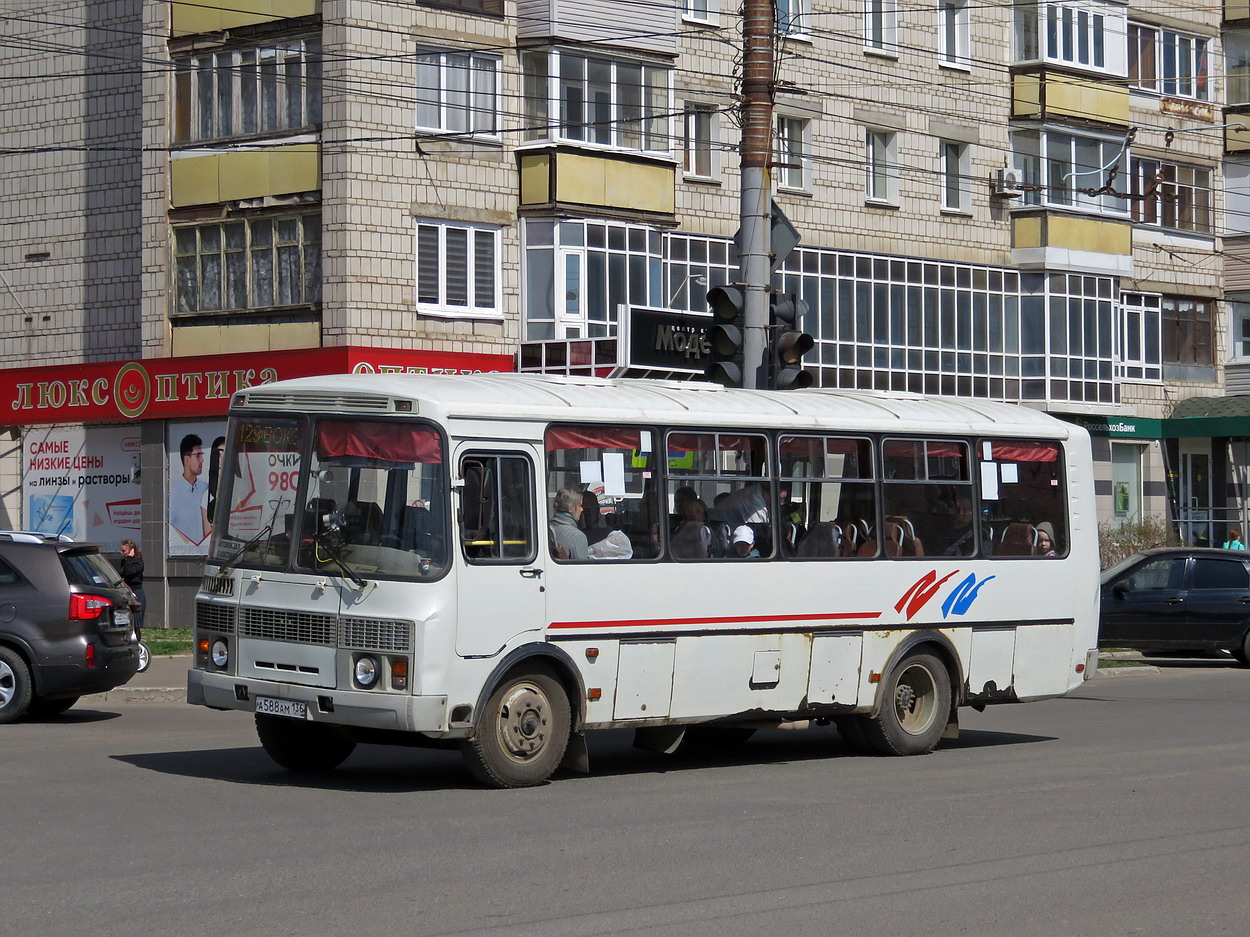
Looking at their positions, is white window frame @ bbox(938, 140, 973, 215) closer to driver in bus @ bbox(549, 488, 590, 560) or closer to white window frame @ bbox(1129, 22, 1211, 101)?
white window frame @ bbox(1129, 22, 1211, 101)

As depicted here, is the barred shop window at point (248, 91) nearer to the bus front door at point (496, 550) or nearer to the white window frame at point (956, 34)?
the white window frame at point (956, 34)

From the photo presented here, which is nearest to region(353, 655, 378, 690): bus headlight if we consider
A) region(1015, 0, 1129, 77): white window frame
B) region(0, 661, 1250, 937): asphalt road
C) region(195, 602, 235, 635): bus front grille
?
region(0, 661, 1250, 937): asphalt road

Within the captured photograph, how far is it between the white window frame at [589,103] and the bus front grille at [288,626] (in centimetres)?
2109

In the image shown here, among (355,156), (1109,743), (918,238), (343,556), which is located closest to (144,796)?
(343,556)

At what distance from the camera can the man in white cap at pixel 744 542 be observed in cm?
1353

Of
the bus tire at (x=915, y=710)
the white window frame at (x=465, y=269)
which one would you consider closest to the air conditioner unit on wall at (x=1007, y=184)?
the white window frame at (x=465, y=269)

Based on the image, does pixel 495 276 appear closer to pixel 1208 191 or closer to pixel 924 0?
pixel 924 0

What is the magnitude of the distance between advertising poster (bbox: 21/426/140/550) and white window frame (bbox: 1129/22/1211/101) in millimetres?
24311

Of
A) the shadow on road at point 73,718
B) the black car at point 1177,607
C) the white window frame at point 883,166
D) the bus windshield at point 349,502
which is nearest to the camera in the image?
the bus windshield at point 349,502

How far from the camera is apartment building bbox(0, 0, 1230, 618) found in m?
31.1

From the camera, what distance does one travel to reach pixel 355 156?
99.9ft

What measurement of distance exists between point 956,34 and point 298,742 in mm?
31004

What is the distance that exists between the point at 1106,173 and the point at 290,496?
110ft

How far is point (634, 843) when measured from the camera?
9.80 m
